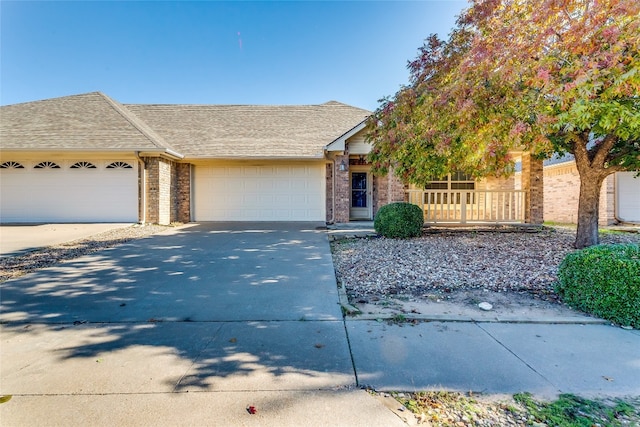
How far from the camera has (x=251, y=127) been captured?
15352 mm

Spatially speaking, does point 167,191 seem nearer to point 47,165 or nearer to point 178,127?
point 178,127

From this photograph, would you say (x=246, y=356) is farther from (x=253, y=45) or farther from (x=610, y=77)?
(x=253, y=45)

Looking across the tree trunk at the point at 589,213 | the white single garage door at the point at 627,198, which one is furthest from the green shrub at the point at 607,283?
the white single garage door at the point at 627,198

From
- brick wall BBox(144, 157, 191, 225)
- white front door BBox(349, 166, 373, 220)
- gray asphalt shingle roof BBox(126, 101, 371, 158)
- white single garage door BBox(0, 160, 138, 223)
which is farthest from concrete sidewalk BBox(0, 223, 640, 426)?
white front door BBox(349, 166, 373, 220)

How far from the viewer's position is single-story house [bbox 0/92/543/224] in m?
11.8

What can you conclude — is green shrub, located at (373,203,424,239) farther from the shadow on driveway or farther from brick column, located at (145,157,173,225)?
brick column, located at (145,157,173,225)

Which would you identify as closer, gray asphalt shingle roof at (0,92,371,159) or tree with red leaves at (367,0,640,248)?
tree with red leaves at (367,0,640,248)

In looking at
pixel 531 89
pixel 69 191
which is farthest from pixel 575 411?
pixel 69 191

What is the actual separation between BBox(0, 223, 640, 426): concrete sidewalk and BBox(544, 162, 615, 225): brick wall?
13.4 m

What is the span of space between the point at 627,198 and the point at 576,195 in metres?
1.86

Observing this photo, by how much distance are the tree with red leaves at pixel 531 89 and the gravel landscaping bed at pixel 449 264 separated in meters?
1.74

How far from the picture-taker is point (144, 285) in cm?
504

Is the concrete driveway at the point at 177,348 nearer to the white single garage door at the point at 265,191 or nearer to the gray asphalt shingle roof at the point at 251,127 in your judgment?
the white single garage door at the point at 265,191

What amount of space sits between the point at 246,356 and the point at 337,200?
994 cm
